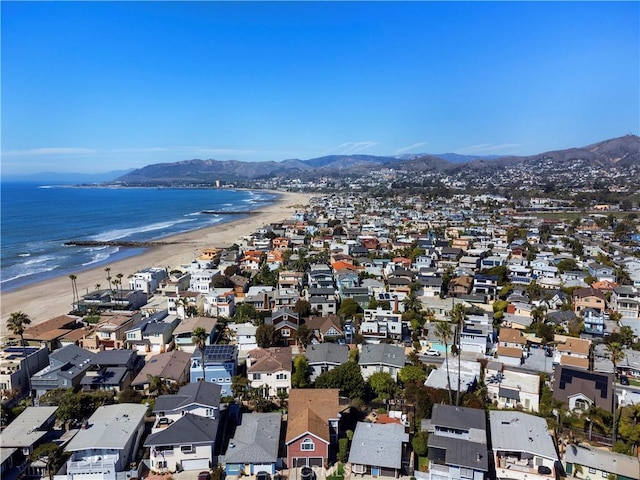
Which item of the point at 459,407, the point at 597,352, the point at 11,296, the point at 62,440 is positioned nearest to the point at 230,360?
the point at 62,440

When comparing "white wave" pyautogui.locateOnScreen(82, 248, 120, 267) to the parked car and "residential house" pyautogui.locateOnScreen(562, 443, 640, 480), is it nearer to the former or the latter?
the parked car

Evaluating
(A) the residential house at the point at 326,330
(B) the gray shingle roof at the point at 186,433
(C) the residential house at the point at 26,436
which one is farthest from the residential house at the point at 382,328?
(C) the residential house at the point at 26,436

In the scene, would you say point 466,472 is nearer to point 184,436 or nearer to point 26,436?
point 184,436

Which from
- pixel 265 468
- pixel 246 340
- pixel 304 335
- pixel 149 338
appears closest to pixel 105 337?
pixel 149 338

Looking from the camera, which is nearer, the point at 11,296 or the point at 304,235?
the point at 11,296

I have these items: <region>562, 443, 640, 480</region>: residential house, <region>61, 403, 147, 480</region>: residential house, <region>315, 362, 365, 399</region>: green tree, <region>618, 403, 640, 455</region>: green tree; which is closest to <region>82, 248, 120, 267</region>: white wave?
<region>61, 403, 147, 480</region>: residential house

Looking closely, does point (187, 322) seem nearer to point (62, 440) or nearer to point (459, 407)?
point (62, 440)
